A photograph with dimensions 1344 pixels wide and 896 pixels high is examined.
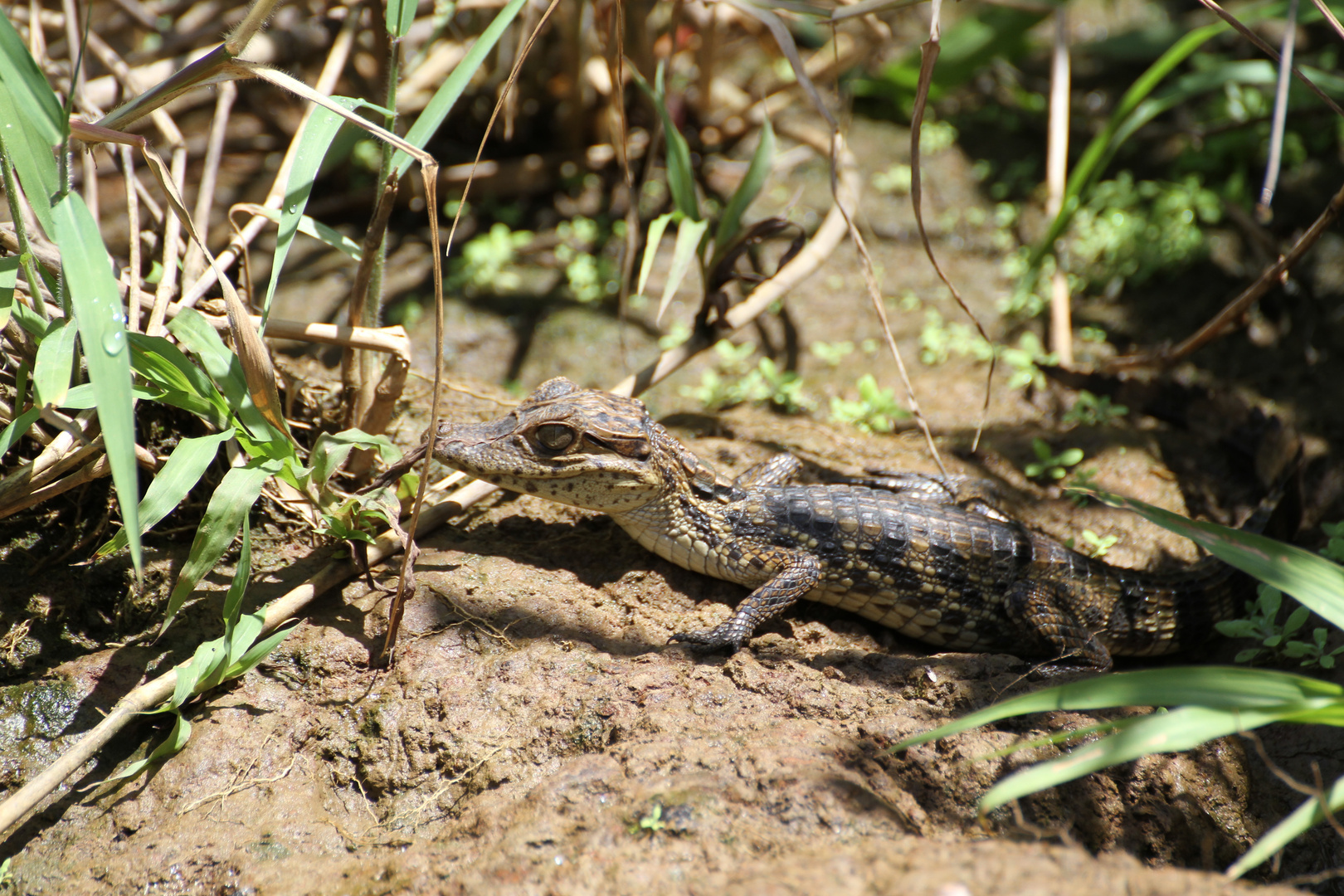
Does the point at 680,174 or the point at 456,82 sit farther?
the point at 680,174

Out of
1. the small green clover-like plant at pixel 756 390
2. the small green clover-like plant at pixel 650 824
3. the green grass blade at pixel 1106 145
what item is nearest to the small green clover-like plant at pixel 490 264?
the small green clover-like plant at pixel 756 390

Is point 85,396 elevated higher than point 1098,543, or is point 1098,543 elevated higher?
point 85,396

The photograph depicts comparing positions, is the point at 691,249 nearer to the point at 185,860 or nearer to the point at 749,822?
the point at 749,822

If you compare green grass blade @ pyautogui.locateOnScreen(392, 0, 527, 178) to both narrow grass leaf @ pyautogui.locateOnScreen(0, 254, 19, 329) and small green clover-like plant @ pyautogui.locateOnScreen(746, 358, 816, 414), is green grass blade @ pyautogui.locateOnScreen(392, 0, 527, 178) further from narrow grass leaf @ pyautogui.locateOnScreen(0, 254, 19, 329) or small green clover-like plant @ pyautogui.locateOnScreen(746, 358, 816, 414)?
small green clover-like plant @ pyautogui.locateOnScreen(746, 358, 816, 414)

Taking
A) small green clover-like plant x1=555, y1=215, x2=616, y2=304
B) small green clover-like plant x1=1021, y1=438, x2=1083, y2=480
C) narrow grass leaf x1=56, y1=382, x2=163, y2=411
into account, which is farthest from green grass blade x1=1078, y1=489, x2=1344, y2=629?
small green clover-like plant x1=555, y1=215, x2=616, y2=304

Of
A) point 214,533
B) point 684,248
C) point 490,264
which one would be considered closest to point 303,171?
point 214,533

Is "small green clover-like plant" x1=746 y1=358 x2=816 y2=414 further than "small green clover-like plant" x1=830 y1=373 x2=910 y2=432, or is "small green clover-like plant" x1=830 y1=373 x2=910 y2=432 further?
"small green clover-like plant" x1=746 y1=358 x2=816 y2=414

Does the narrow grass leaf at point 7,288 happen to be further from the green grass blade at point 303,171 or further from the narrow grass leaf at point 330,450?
the narrow grass leaf at point 330,450

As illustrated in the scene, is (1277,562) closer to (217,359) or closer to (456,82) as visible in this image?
(456,82)
